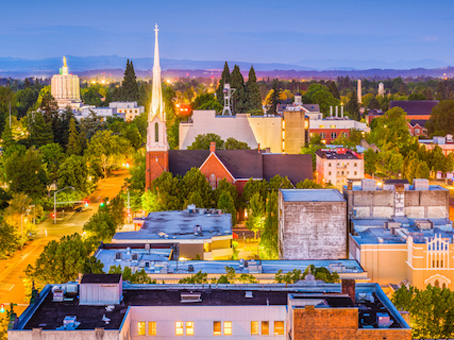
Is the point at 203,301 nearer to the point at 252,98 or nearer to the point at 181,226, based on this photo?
the point at 181,226

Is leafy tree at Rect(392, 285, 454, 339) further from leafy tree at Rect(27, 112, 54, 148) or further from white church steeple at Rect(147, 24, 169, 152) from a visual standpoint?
leafy tree at Rect(27, 112, 54, 148)

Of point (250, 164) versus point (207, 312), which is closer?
point (207, 312)

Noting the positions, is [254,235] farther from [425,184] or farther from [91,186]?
[91,186]

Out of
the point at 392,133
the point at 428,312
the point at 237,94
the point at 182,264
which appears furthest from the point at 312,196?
the point at 237,94

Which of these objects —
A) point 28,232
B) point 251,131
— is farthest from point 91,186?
point 251,131

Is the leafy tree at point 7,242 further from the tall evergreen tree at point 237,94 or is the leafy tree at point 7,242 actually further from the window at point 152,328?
the tall evergreen tree at point 237,94

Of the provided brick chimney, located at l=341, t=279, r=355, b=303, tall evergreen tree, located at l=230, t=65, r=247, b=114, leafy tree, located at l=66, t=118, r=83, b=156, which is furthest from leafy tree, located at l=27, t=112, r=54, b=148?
brick chimney, located at l=341, t=279, r=355, b=303
